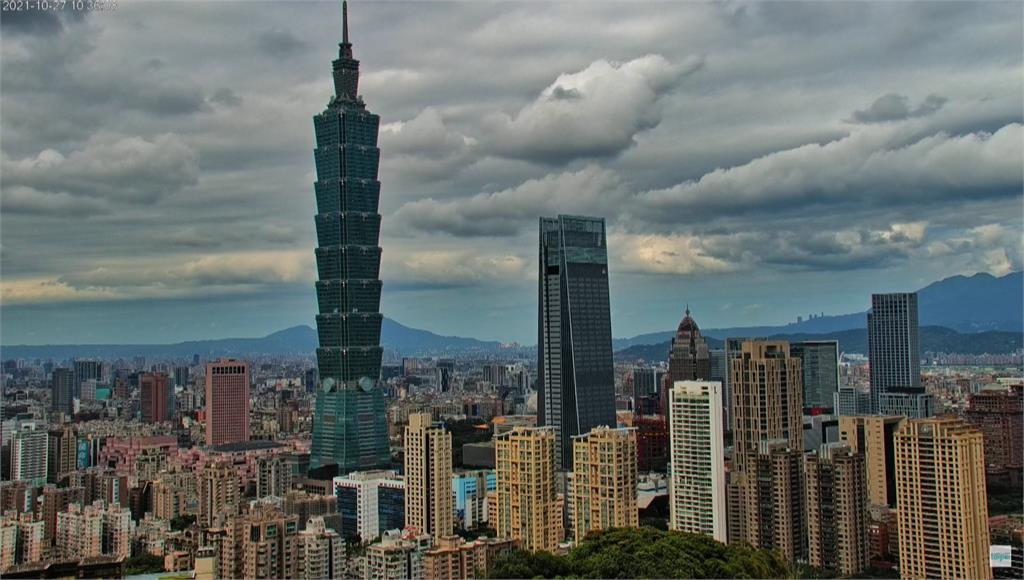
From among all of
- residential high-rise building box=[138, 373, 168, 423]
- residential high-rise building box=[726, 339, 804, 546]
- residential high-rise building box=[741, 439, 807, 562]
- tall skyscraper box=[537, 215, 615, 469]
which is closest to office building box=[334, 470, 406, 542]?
residential high-rise building box=[726, 339, 804, 546]

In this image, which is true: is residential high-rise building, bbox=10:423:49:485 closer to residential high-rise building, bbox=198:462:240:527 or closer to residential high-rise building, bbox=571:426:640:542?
residential high-rise building, bbox=198:462:240:527

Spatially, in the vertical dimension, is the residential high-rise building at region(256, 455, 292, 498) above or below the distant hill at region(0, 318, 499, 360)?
below

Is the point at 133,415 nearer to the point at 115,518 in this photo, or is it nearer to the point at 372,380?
the point at 372,380

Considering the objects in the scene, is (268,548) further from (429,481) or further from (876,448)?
(876,448)

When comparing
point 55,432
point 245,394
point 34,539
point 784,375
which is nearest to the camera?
point 34,539

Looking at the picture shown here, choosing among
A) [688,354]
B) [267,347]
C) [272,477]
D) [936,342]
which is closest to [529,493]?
[272,477]

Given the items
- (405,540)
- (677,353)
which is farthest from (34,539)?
(677,353)
